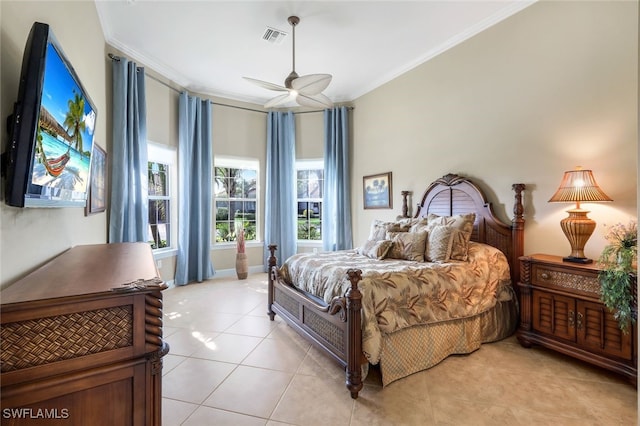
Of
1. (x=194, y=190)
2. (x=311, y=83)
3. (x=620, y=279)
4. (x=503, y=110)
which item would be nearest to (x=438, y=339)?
(x=620, y=279)

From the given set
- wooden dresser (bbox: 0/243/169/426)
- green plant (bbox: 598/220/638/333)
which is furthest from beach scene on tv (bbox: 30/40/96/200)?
green plant (bbox: 598/220/638/333)

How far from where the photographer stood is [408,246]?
2.96 meters

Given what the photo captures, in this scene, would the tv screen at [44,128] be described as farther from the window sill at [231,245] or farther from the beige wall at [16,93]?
the window sill at [231,245]

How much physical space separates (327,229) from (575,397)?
154 inches

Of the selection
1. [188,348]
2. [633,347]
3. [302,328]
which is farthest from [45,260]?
[633,347]

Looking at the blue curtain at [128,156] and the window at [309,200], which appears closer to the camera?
the blue curtain at [128,156]

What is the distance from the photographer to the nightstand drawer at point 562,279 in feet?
7.20

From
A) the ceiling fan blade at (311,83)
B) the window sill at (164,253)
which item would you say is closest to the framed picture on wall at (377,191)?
the ceiling fan blade at (311,83)

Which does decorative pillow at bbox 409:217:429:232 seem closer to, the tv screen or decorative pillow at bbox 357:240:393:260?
decorative pillow at bbox 357:240:393:260

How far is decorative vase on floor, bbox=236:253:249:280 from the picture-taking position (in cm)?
505

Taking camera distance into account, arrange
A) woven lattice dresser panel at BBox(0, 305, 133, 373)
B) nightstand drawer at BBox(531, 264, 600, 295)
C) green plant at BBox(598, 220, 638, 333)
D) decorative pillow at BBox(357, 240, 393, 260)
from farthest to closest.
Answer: decorative pillow at BBox(357, 240, 393, 260), nightstand drawer at BBox(531, 264, 600, 295), green plant at BBox(598, 220, 638, 333), woven lattice dresser panel at BBox(0, 305, 133, 373)

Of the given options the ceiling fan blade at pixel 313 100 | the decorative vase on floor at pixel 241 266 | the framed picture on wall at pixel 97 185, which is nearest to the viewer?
the framed picture on wall at pixel 97 185

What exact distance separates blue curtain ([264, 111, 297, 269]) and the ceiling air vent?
192cm

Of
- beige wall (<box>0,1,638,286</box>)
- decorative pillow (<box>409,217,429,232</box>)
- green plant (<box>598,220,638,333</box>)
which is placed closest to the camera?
beige wall (<box>0,1,638,286</box>)
